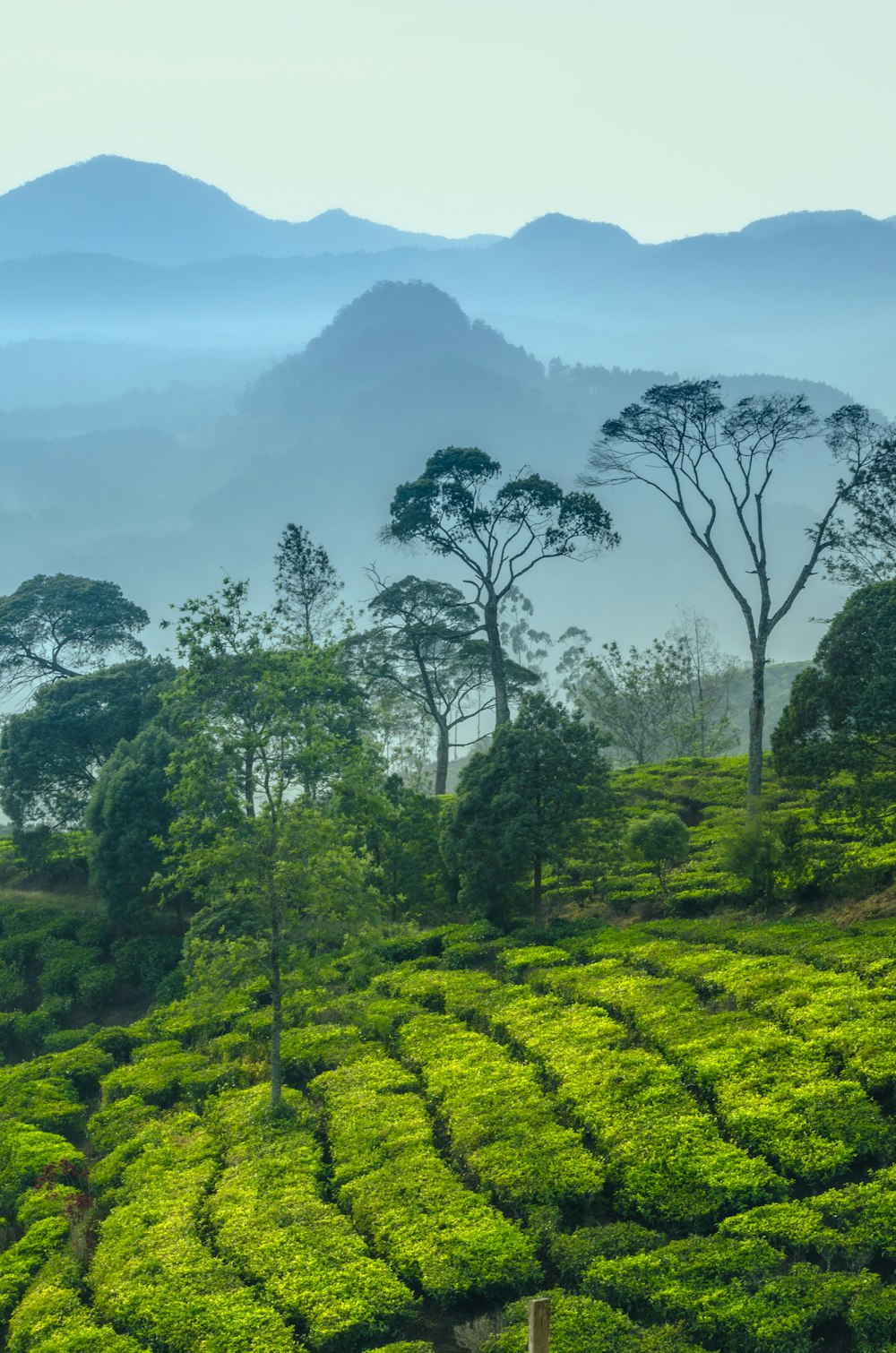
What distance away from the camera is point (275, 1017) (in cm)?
2148

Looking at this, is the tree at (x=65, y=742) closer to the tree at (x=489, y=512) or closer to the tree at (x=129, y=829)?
the tree at (x=129, y=829)

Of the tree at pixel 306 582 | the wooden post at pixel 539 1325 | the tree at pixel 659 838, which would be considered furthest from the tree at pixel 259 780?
the tree at pixel 306 582

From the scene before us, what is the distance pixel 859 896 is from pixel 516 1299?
16.2 meters

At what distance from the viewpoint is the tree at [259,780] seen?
2117cm

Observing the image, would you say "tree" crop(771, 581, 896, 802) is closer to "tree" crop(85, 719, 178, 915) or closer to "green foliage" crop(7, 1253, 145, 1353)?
"green foliage" crop(7, 1253, 145, 1353)

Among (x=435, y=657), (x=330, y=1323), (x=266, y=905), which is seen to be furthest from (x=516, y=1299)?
(x=435, y=657)

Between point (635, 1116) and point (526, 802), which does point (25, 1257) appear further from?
point (526, 802)

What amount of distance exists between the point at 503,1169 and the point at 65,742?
33.7m

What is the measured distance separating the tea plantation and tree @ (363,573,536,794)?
26.3 meters

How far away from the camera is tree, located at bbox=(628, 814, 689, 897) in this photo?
29719mm

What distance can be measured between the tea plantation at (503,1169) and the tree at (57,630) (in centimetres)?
3220

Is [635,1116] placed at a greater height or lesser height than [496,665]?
lesser

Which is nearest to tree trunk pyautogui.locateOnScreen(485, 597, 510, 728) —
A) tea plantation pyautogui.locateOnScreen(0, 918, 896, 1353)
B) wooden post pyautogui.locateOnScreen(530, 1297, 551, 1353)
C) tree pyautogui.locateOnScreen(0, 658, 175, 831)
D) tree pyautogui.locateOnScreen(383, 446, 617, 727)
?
tree pyautogui.locateOnScreen(383, 446, 617, 727)

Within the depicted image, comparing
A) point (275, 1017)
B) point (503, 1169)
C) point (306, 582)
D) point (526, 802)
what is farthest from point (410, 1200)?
point (306, 582)
